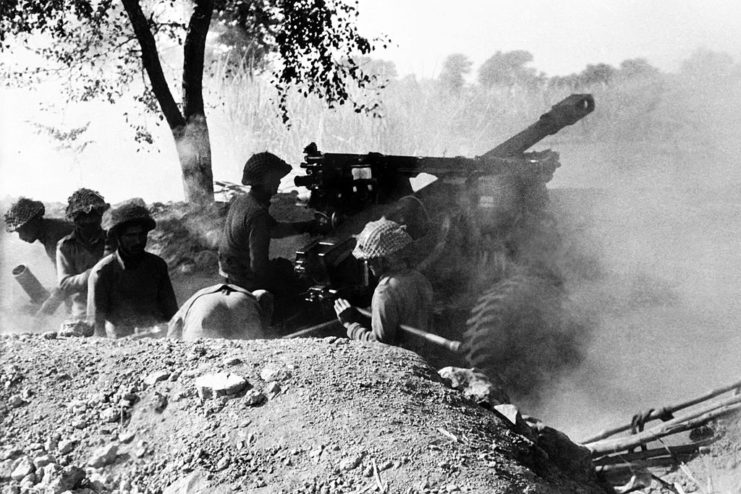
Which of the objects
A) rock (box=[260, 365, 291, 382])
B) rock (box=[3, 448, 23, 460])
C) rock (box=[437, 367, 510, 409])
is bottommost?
rock (box=[437, 367, 510, 409])

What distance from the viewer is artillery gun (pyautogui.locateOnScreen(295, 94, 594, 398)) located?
657 cm

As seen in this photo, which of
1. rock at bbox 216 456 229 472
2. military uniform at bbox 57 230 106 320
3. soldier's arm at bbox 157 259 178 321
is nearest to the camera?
rock at bbox 216 456 229 472

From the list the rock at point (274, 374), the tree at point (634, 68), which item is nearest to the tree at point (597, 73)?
the tree at point (634, 68)

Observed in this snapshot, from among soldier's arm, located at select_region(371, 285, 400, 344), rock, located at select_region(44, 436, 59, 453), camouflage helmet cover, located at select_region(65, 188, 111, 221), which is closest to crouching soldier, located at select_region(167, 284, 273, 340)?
soldier's arm, located at select_region(371, 285, 400, 344)

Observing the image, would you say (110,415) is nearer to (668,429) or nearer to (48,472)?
(48,472)

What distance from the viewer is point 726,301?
25.6ft

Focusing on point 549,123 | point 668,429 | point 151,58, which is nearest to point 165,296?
point 668,429

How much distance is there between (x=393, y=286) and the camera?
527cm

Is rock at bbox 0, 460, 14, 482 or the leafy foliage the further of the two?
the leafy foliage

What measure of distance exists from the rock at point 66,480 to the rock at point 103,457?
0.06m

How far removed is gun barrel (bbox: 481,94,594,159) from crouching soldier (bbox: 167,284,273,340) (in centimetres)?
378

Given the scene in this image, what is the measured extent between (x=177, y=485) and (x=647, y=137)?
13.3 m

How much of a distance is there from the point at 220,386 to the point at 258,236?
12.0ft

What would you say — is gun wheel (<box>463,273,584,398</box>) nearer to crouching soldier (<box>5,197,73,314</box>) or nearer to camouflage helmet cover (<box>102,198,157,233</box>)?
camouflage helmet cover (<box>102,198,157,233</box>)
